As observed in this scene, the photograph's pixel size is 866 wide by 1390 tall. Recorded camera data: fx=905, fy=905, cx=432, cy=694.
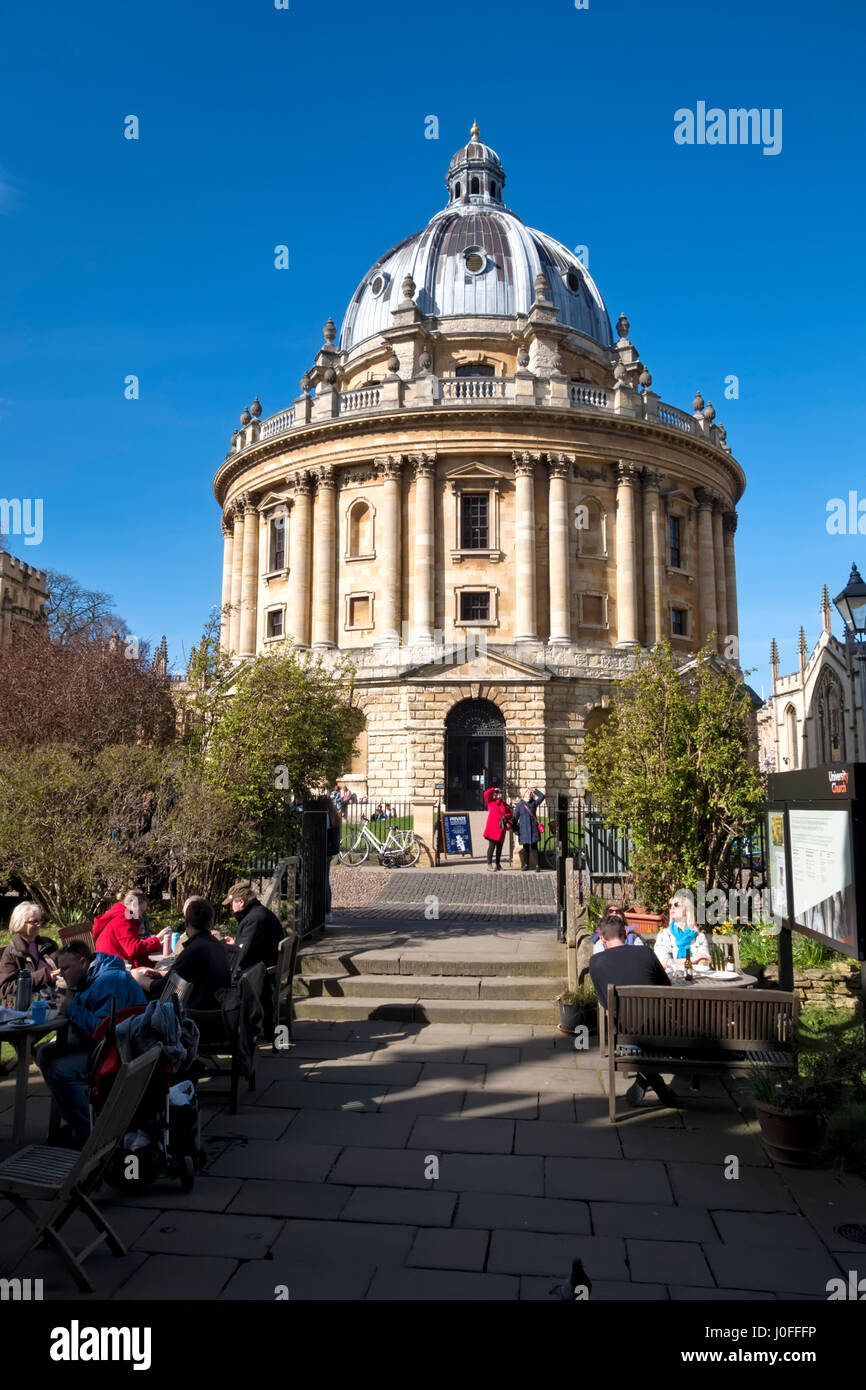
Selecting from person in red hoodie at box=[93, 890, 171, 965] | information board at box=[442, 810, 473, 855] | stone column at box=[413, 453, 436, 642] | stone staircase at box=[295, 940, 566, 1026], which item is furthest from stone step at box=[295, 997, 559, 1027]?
stone column at box=[413, 453, 436, 642]

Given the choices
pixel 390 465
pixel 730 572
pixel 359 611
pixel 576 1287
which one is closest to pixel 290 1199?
pixel 576 1287

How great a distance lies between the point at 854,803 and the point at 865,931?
2.76 feet

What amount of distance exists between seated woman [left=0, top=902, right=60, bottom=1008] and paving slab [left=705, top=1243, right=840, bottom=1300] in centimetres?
535

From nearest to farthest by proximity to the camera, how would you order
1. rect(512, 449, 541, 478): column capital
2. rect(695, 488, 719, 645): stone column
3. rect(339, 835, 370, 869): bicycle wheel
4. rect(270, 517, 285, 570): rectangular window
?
rect(339, 835, 370, 869): bicycle wheel → rect(512, 449, 541, 478): column capital → rect(695, 488, 719, 645): stone column → rect(270, 517, 285, 570): rectangular window

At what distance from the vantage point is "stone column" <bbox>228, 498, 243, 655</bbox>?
38.5 m

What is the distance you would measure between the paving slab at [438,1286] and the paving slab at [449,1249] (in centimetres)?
8

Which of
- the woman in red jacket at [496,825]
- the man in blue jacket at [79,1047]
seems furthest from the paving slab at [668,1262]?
the woman in red jacket at [496,825]

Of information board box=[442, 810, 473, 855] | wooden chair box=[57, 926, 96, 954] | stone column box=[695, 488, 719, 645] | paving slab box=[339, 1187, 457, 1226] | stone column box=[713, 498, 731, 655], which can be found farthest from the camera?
stone column box=[713, 498, 731, 655]

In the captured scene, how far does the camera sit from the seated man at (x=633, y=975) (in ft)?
22.3

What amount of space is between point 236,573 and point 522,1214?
1459 inches

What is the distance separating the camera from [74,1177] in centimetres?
418

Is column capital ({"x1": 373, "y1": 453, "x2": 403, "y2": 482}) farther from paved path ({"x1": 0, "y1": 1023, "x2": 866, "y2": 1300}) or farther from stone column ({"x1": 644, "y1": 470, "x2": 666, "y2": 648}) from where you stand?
paved path ({"x1": 0, "y1": 1023, "x2": 866, "y2": 1300})
